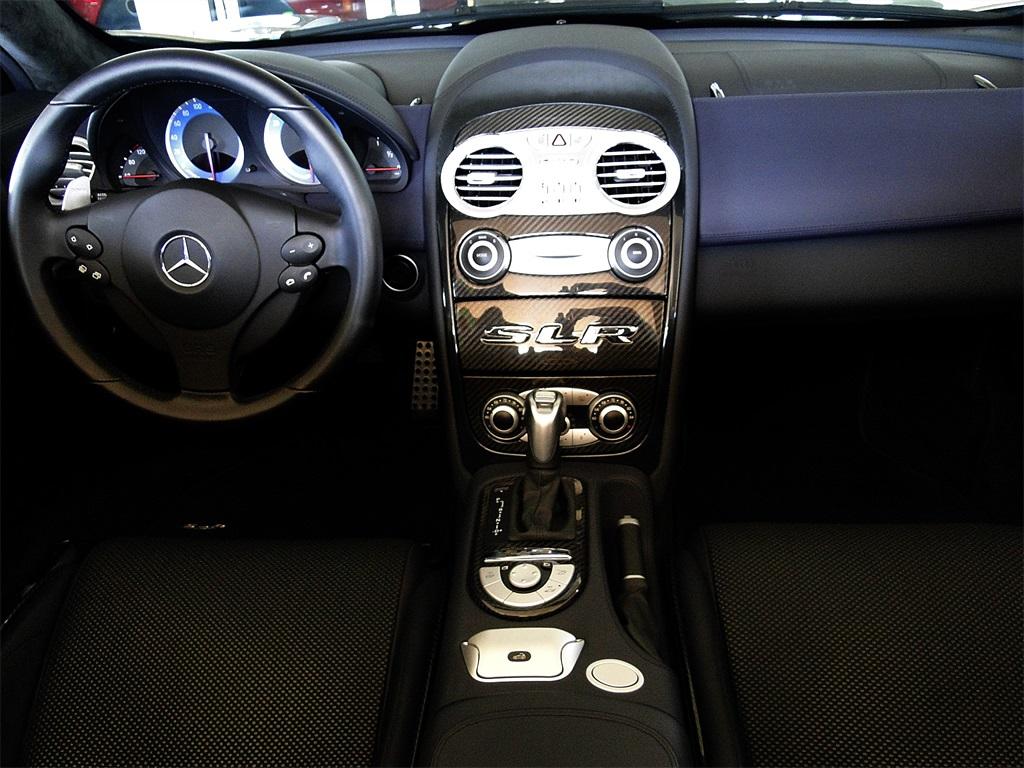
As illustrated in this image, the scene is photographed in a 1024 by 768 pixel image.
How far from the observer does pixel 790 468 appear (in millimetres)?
1783

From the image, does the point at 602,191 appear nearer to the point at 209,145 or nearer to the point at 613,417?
the point at 613,417

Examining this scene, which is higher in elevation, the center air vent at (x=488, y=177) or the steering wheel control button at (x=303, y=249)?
the center air vent at (x=488, y=177)

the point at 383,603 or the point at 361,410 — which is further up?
the point at 383,603

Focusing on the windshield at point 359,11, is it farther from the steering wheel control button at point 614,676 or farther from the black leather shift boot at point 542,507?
the steering wheel control button at point 614,676

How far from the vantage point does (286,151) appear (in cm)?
121

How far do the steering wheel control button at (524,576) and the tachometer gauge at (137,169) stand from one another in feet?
2.51

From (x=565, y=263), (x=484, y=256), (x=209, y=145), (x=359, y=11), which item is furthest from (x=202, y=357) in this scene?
(x=359, y=11)

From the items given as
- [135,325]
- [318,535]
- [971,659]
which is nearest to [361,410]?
[318,535]

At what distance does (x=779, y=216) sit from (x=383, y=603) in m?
0.79

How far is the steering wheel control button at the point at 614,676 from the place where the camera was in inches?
33.3

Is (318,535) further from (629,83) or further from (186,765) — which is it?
(629,83)

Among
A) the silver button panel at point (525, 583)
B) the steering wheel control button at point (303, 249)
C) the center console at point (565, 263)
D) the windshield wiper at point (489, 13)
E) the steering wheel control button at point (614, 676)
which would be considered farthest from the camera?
the windshield wiper at point (489, 13)

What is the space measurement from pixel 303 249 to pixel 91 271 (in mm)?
282

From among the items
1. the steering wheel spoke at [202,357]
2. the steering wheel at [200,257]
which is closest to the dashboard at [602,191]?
the steering wheel at [200,257]
